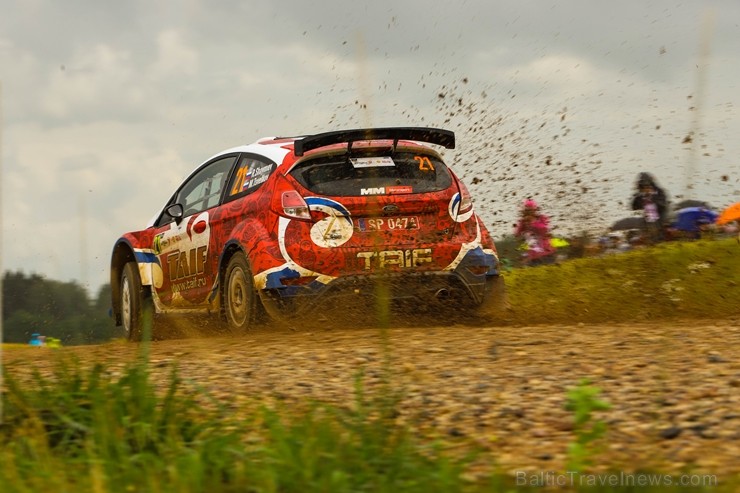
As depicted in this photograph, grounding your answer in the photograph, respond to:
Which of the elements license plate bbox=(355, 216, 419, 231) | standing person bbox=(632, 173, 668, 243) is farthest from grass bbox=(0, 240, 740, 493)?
standing person bbox=(632, 173, 668, 243)

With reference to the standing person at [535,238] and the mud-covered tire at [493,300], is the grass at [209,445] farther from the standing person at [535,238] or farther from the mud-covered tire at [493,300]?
the standing person at [535,238]

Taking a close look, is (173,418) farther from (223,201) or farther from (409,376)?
(223,201)

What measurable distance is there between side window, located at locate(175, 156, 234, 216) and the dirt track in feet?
6.78

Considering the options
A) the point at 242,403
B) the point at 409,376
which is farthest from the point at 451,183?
the point at 242,403

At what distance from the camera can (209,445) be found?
3.94 meters

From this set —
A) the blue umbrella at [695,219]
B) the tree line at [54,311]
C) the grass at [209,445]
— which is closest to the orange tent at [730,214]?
the blue umbrella at [695,219]

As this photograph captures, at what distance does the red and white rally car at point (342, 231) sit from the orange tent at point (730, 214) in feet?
21.2

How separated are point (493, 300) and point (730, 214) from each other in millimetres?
6678

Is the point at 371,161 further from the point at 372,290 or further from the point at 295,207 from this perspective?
the point at 372,290

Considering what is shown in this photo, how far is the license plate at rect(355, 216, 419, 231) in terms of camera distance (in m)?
8.19

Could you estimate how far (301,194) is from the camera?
8211 millimetres

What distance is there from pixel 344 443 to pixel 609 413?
4.16 feet

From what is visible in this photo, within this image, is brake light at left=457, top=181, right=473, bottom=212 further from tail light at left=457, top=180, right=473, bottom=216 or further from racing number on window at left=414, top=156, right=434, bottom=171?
racing number on window at left=414, top=156, right=434, bottom=171

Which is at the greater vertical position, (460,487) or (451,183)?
(451,183)
